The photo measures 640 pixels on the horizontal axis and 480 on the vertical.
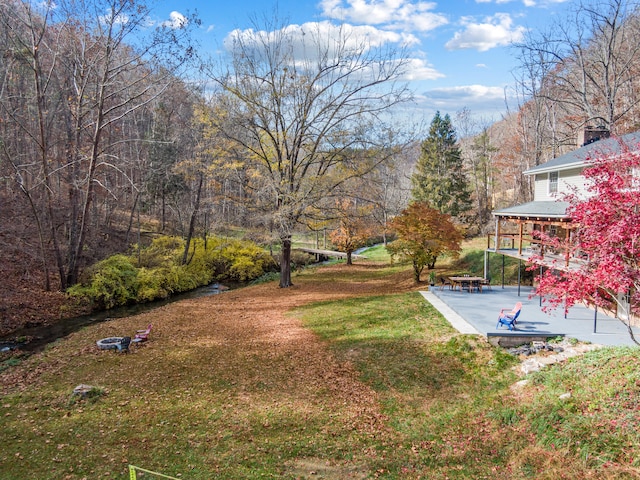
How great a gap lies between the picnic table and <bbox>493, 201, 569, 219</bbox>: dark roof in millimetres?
3009

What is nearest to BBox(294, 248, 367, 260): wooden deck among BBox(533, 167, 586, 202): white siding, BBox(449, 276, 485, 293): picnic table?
BBox(449, 276, 485, 293): picnic table

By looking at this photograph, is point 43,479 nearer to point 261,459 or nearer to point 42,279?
point 261,459

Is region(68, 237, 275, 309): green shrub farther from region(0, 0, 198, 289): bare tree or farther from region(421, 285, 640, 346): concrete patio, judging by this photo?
region(421, 285, 640, 346): concrete patio

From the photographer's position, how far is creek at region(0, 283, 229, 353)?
12.4m

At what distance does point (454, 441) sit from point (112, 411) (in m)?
6.28

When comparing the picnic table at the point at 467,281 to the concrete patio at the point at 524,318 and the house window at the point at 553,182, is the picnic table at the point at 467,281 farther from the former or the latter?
the house window at the point at 553,182

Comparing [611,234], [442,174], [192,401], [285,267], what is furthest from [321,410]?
Result: [442,174]

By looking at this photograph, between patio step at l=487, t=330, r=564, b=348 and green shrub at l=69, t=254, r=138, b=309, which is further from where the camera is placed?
green shrub at l=69, t=254, r=138, b=309

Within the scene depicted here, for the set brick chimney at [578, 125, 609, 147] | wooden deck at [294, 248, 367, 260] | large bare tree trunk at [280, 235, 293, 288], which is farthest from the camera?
wooden deck at [294, 248, 367, 260]

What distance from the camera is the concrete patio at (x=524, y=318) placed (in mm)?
10141

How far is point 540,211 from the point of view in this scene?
15.2 metres

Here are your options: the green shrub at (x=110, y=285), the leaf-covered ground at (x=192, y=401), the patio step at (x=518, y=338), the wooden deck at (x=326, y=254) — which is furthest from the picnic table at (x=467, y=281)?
the wooden deck at (x=326, y=254)

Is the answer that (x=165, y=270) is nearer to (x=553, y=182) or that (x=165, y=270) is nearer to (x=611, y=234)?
(x=553, y=182)

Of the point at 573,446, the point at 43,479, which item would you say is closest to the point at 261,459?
the point at 43,479
